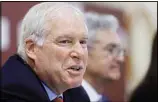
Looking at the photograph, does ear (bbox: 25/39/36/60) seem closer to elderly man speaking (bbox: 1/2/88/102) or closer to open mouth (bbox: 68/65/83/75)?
elderly man speaking (bbox: 1/2/88/102)

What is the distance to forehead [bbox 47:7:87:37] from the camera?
201 centimetres

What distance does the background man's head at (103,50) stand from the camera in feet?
10.9

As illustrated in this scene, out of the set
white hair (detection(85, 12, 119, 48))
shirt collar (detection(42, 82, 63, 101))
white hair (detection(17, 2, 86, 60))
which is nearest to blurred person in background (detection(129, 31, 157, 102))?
white hair (detection(85, 12, 119, 48))

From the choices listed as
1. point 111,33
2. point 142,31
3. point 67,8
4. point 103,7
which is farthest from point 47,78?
point 142,31

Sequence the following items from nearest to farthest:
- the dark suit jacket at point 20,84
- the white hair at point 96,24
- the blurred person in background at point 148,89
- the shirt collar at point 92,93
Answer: the dark suit jacket at point 20,84, the blurred person in background at point 148,89, the shirt collar at point 92,93, the white hair at point 96,24

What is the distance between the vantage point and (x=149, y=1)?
162 inches

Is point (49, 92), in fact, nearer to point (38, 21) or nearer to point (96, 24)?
point (38, 21)

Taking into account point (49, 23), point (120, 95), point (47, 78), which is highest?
point (49, 23)

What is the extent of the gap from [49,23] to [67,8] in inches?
4.4

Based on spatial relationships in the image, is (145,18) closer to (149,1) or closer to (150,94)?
(149,1)

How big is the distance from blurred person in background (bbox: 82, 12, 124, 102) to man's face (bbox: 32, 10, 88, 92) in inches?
49.2

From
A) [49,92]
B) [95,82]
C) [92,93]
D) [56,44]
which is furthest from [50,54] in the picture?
[95,82]

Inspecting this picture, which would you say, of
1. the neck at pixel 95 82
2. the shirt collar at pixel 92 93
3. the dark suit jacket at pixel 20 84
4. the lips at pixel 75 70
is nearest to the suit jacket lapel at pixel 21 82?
the dark suit jacket at pixel 20 84

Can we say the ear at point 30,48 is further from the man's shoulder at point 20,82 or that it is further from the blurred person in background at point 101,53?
the blurred person in background at point 101,53
